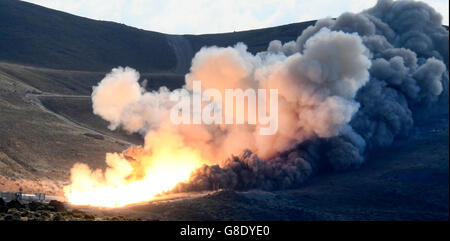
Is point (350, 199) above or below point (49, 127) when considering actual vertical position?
below

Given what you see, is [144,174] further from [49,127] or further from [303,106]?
[49,127]

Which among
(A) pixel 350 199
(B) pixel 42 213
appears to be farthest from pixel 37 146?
(A) pixel 350 199

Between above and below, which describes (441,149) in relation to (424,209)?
above

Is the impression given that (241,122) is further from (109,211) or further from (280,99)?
(109,211)

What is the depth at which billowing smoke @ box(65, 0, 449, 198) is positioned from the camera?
269 ft

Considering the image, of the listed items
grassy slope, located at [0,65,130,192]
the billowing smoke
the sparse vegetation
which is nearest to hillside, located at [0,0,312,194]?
grassy slope, located at [0,65,130,192]

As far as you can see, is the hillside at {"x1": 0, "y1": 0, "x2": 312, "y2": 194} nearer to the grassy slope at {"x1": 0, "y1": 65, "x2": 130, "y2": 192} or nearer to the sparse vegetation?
the grassy slope at {"x1": 0, "y1": 65, "x2": 130, "y2": 192}

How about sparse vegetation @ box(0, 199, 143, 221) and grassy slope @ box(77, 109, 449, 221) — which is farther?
grassy slope @ box(77, 109, 449, 221)

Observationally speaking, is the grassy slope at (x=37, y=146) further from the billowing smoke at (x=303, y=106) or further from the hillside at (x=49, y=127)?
the billowing smoke at (x=303, y=106)

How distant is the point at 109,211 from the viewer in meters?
68.9

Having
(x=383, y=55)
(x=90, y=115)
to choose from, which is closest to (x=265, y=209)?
(x=383, y=55)

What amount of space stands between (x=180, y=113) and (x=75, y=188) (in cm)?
1695

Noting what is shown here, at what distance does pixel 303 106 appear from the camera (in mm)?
85188

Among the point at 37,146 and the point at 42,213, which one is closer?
the point at 42,213
